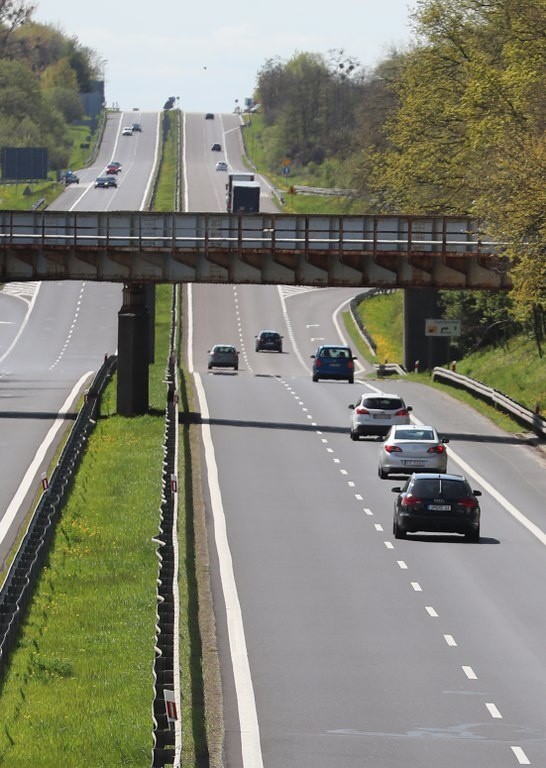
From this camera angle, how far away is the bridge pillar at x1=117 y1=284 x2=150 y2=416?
62.1 m

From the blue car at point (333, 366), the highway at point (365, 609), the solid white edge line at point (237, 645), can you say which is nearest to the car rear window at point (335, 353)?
the blue car at point (333, 366)

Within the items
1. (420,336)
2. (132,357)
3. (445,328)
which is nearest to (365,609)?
(132,357)

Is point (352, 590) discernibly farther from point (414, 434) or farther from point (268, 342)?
point (268, 342)

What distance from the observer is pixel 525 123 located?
67.6 m

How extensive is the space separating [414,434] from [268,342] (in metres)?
61.4

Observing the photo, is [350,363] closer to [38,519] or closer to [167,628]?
[38,519]

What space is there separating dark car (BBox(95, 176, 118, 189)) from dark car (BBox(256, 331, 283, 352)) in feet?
261

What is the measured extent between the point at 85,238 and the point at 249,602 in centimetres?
3487

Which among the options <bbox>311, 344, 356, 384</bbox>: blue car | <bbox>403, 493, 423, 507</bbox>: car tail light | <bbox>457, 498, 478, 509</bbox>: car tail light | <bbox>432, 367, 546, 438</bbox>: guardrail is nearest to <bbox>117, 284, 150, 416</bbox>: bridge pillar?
<bbox>432, 367, 546, 438</bbox>: guardrail

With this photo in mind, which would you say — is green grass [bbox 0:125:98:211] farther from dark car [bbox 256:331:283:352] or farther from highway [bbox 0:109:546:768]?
highway [bbox 0:109:546:768]

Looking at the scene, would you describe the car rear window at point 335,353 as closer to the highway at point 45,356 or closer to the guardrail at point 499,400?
the guardrail at point 499,400

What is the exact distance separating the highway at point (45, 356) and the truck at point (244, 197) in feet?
37.7

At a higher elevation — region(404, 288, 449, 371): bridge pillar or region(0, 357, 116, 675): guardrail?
region(0, 357, 116, 675): guardrail

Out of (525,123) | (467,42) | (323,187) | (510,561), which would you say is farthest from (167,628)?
(323,187)
